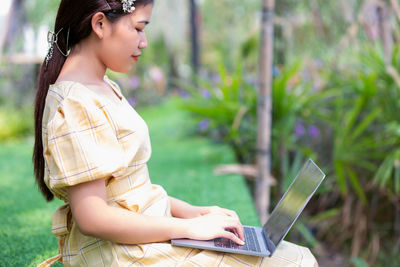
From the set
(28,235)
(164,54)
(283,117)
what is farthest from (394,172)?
(164,54)

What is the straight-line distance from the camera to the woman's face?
3.59 ft

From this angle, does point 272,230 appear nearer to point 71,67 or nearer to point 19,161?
point 71,67

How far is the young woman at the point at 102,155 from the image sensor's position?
99 cm

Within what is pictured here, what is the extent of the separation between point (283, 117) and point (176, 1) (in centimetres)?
1225

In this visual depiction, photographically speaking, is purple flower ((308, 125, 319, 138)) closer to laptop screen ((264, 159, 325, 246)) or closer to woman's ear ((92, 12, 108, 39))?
laptop screen ((264, 159, 325, 246))

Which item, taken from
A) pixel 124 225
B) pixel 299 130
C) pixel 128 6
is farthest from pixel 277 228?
pixel 299 130

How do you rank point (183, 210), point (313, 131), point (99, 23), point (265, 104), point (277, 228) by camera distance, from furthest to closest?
point (313, 131), point (265, 104), point (183, 210), point (277, 228), point (99, 23)

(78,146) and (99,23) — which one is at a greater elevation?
(99,23)

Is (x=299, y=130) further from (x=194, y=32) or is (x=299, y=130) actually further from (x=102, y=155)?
(x=194, y=32)

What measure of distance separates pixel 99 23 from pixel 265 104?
2117 mm

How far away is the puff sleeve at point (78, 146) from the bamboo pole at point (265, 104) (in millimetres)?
2152

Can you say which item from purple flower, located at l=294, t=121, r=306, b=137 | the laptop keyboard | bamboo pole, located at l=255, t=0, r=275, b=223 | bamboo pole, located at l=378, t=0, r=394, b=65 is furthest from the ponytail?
bamboo pole, located at l=378, t=0, r=394, b=65

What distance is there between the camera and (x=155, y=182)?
3131 millimetres

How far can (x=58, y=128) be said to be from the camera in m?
0.98
